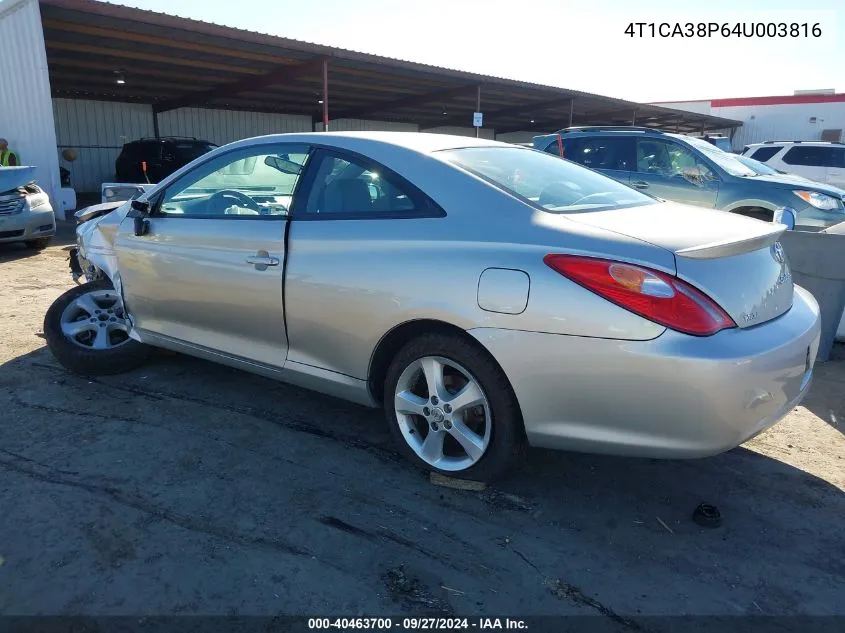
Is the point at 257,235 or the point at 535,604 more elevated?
the point at 257,235

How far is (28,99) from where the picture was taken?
39.1 feet

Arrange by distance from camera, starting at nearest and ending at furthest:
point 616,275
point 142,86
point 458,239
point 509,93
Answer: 1. point 616,275
2. point 458,239
3. point 142,86
4. point 509,93

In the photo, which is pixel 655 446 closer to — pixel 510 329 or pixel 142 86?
pixel 510 329

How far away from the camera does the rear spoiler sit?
2.35 metres

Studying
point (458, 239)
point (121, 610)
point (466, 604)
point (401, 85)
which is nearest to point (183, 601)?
point (121, 610)

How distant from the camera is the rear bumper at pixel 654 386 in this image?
88.4 inches

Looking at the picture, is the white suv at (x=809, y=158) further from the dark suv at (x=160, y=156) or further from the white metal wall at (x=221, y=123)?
the white metal wall at (x=221, y=123)

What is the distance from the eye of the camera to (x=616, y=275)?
2.34 metres

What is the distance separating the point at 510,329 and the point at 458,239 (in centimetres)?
46

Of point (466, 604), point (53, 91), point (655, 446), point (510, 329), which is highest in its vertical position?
point (53, 91)

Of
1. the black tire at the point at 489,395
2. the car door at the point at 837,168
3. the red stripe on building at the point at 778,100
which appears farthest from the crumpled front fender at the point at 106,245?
the red stripe on building at the point at 778,100

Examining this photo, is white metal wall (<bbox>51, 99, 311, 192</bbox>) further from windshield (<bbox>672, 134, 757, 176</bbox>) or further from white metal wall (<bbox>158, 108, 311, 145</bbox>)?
windshield (<bbox>672, 134, 757, 176</bbox>)

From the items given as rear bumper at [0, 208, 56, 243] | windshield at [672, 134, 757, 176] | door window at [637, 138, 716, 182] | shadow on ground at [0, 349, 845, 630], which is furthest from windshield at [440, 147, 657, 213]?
rear bumper at [0, 208, 56, 243]

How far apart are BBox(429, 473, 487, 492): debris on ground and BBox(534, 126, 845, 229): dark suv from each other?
5.12 m
